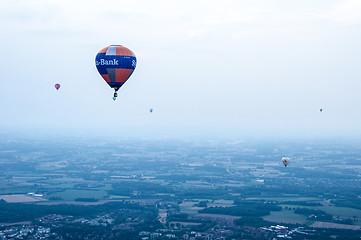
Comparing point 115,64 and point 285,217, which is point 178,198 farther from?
point 115,64

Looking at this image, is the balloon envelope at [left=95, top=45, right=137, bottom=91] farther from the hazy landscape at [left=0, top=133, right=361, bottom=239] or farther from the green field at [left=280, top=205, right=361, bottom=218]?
the green field at [left=280, top=205, right=361, bottom=218]

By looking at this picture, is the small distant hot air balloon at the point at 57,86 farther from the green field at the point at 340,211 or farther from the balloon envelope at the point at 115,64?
the green field at the point at 340,211

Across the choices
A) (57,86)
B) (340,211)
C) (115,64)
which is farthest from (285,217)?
(115,64)

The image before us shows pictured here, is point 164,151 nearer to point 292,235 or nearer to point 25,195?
point 25,195

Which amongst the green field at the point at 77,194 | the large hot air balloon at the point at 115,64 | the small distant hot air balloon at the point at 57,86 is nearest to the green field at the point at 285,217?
the green field at the point at 77,194

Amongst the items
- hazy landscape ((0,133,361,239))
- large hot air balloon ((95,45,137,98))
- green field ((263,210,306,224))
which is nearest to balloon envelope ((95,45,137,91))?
large hot air balloon ((95,45,137,98))

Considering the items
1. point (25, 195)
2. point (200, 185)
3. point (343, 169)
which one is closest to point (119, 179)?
point (200, 185)

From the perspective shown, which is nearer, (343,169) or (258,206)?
(258,206)
